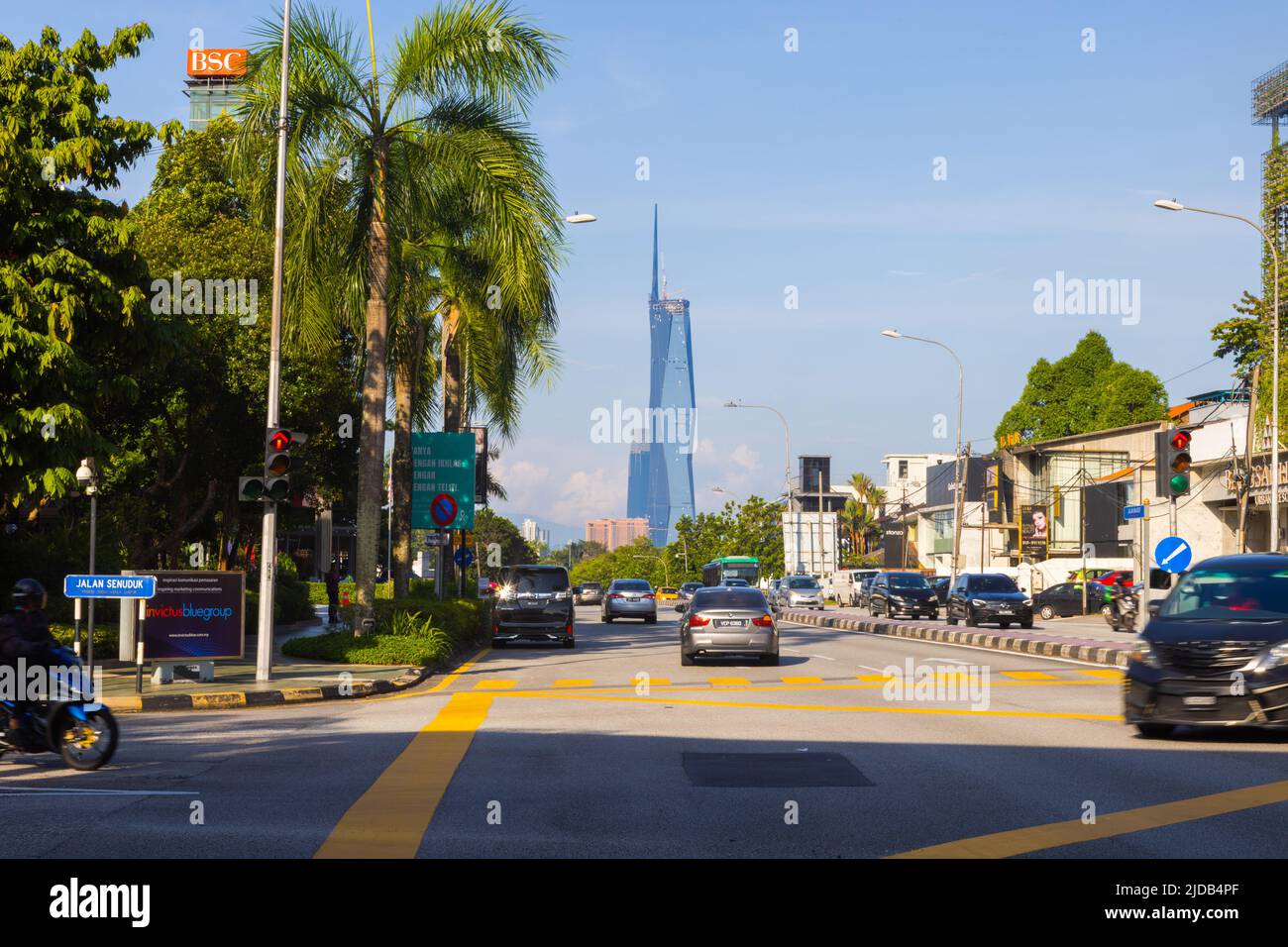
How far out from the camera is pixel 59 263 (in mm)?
19172

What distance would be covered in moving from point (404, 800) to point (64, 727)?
11.9ft

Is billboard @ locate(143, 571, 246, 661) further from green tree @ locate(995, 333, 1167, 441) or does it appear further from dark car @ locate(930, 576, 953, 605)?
green tree @ locate(995, 333, 1167, 441)

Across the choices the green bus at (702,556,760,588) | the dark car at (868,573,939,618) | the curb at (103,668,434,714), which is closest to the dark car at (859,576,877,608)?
the green bus at (702,556,760,588)

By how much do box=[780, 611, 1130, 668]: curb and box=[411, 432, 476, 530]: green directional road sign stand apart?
13129 millimetres

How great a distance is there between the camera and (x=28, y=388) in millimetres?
18812

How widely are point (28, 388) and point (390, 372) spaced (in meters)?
16.3

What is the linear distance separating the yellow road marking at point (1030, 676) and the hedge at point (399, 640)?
9768mm

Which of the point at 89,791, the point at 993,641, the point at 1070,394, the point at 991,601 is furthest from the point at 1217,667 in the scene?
the point at 1070,394

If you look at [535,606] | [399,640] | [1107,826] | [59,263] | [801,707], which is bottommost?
[801,707]

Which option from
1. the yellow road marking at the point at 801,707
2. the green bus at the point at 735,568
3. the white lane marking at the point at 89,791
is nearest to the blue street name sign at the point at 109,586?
the yellow road marking at the point at 801,707

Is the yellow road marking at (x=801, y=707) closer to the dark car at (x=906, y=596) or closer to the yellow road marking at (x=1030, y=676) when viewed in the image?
the yellow road marking at (x=1030, y=676)

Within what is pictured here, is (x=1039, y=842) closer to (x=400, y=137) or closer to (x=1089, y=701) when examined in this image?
(x=1089, y=701)

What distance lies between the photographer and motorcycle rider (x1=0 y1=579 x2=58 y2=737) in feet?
37.1

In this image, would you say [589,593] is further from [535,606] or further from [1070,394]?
[535,606]
